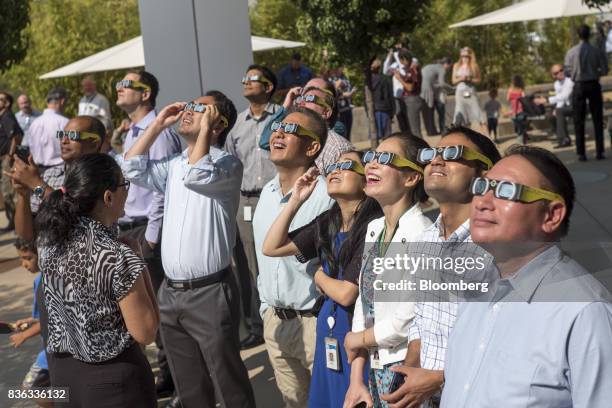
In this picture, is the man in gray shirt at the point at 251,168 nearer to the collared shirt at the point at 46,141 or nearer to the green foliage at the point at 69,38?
the collared shirt at the point at 46,141

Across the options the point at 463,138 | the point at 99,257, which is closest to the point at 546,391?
the point at 463,138

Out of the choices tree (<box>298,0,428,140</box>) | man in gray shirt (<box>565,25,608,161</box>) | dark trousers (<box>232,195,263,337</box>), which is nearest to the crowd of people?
dark trousers (<box>232,195,263,337</box>)

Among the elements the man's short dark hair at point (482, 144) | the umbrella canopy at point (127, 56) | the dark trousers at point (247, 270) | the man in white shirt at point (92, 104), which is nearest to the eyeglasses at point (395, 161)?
the man's short dark hair at point (482, 144)

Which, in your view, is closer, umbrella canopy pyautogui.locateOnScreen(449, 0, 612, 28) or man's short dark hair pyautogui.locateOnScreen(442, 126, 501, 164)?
man's short dark hair pyautogui.locateOnScreen(442, 126, 501, 164)

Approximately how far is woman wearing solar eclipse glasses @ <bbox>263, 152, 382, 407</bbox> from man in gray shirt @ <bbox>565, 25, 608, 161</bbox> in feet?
29.5

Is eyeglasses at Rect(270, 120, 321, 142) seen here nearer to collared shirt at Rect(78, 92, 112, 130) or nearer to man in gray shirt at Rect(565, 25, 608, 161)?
man in gray shirt at Rect(565, 25, 608, 161)

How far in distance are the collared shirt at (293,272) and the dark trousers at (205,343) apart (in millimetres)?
266

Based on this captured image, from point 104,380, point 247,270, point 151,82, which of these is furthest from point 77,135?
point 104,380

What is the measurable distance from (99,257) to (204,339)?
1341mm

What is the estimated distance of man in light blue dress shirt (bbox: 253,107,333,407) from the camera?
14.6ft

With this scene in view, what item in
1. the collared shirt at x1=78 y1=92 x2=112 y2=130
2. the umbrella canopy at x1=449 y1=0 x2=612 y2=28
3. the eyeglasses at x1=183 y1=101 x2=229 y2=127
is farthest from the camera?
the umbrella canopy at x1=449 y1=0 x2=612 y2=28

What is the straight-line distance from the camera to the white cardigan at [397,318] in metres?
3.32

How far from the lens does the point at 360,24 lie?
1110cm

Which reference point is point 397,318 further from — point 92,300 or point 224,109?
point 224,109
